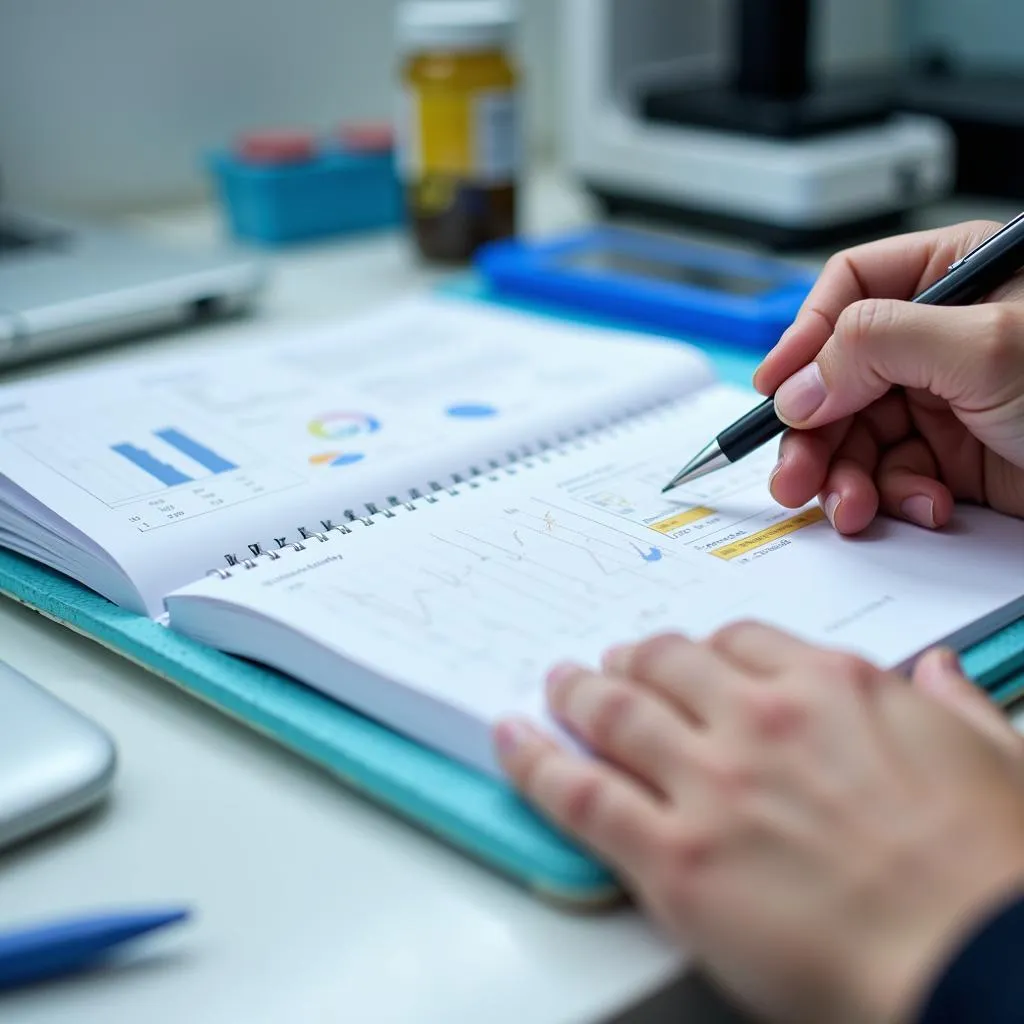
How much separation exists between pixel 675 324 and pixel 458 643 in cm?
49

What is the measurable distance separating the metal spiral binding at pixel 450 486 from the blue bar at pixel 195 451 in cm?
7

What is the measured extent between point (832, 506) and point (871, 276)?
144 millimetres

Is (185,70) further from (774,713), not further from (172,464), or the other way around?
(774,713)

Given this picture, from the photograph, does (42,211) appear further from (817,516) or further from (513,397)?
(817,516)

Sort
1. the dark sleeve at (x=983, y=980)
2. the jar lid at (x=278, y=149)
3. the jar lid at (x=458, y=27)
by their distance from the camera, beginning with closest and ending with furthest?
the dark sleeve at (x=983, y=980) < the jar lid at (x=458, y=27) < the jar lid at (x=278, y=149)

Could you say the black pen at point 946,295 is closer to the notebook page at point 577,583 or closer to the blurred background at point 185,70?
the notebook page at point 577,583

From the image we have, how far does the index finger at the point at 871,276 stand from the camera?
605 millimetres

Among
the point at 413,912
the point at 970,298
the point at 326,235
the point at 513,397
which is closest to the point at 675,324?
the point at 513,397

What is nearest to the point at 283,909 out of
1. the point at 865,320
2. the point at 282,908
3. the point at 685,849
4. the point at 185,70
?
the point at 282,908

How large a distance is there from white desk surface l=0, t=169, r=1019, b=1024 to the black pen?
0.74 feet

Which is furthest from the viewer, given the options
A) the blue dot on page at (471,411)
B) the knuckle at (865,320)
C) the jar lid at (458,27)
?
the jar lid at (458,27)

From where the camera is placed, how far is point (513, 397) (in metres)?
0.71

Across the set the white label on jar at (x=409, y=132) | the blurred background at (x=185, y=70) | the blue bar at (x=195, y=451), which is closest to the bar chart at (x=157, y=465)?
the blue bar at (x=195, y=451)

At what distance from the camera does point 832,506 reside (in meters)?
0.55
